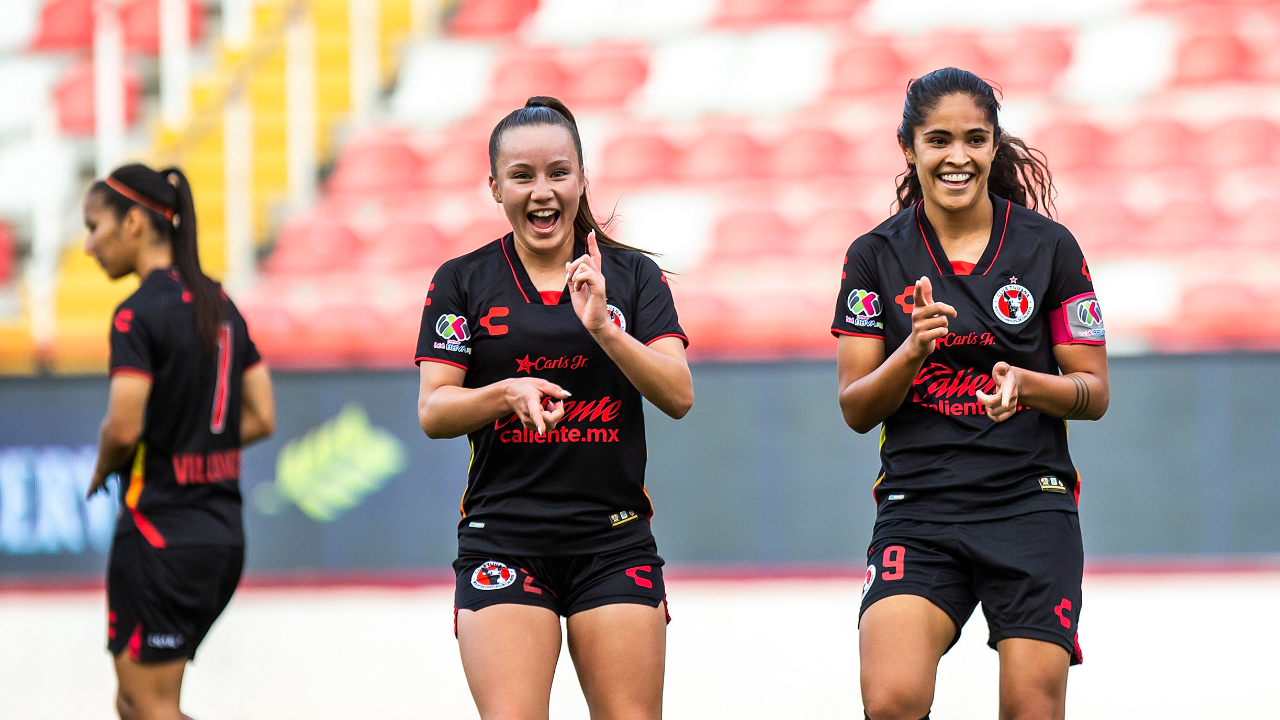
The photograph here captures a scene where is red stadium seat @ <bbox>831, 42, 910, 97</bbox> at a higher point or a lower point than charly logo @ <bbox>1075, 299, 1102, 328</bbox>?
higher

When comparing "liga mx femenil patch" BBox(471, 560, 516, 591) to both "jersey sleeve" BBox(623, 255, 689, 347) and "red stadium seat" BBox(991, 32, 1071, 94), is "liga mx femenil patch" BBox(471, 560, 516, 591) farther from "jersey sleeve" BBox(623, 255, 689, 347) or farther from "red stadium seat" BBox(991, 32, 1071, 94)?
"red stadium seat" BBox(991, 32, 1071, 94)

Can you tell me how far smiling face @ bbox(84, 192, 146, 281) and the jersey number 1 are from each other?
0.34 m

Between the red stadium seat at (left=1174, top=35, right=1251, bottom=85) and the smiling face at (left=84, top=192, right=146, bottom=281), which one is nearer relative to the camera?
the smiling face at (left=84, top=192, right=146, bottom=281)

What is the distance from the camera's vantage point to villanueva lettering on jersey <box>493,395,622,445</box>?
3.28 meters

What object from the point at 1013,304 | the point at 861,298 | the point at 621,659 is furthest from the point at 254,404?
the point at 1013,304

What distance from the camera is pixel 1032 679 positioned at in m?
3.15

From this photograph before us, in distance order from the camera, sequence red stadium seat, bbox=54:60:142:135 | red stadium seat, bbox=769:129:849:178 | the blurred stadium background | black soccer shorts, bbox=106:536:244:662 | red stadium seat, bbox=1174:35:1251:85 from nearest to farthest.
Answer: black soccer shorts, bbox=106:536:244:662 → the blurred stadium background → red stadium seat, bbox=769:129:849:178 → red stadium seat, bbox=1174:35:1251:85 → red stadium seat, bbox=54:60:142:135

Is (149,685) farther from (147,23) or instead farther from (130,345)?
(147,23)

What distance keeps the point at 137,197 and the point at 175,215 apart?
0.42 ft

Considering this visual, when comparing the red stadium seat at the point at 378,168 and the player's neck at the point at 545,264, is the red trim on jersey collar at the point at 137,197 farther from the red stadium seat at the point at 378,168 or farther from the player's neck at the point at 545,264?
the red stadium seat at the point at 378,168

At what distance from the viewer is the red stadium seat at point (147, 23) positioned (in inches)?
555

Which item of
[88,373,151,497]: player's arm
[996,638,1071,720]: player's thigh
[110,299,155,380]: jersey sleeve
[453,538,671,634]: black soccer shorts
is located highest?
[110,299,155,380]: jersey sleeve

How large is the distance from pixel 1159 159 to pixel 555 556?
32.5ft

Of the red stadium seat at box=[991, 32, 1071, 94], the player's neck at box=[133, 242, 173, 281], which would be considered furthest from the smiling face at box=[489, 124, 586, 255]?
the red stadium seat at box=[991, 32, 1071, 94]
